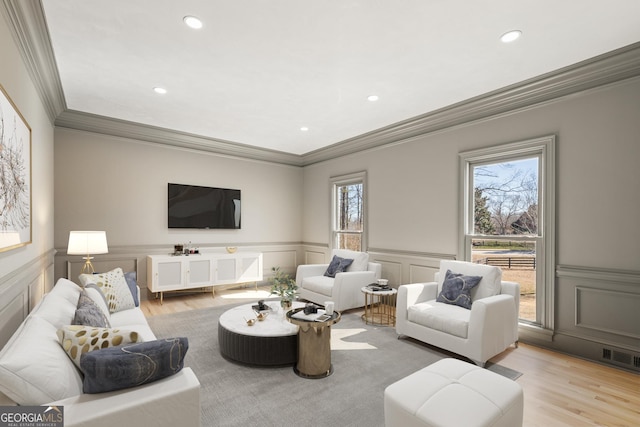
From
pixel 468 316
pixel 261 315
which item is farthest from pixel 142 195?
pixel 468 316

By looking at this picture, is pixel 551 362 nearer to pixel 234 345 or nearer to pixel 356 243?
pixel 234 345

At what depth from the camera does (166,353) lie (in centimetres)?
152

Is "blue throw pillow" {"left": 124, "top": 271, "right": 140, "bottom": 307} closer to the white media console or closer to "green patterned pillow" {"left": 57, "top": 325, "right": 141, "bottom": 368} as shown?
the white media console

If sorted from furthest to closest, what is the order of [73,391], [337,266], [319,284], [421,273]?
[337,266] → [319,284] → [421,273] → [73,391]

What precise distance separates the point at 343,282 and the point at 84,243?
10.7 feet

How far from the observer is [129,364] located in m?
1.42

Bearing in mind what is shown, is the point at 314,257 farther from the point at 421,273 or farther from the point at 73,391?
the point at 73,391

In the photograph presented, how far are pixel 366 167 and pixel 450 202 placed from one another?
1.75 metres

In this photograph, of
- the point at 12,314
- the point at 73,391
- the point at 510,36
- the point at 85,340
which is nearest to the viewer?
the point at 73,391

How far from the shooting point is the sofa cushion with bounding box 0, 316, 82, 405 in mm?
1222

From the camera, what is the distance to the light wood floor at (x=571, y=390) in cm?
218

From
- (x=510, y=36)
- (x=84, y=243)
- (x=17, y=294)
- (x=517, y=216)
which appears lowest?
(x=17, y=294)

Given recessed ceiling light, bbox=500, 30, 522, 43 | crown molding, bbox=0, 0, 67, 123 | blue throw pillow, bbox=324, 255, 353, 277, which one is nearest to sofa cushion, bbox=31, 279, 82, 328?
crown molding, bbox=0, 0, 67, 123

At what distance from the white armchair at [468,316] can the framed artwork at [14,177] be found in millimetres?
3481
